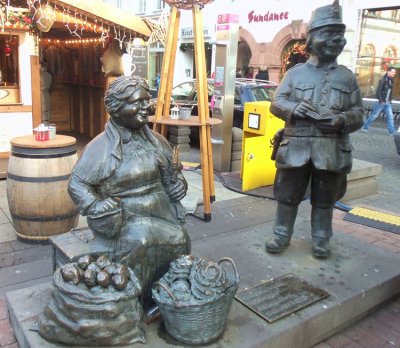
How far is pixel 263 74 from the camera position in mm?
16234

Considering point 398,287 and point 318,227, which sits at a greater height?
point 318,227

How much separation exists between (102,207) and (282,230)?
185cm

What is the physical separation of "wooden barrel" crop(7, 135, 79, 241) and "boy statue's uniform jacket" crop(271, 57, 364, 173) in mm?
2089

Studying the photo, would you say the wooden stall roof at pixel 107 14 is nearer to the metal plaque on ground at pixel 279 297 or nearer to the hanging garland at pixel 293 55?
the metal plaque on ground at pixel 279 297

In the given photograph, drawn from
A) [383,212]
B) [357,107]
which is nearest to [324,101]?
[357,107]

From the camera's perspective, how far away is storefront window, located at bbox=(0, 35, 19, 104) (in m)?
6.61

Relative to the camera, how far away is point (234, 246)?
375 centimetres

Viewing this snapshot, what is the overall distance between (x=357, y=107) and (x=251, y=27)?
1579 centimetres

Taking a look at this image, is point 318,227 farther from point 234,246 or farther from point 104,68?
point 104,68

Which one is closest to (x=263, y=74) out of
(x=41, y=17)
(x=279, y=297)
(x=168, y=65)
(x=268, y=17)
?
(x=268, y=17)

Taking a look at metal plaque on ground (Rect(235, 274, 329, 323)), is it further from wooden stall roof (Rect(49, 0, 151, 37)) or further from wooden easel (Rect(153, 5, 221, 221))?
wooden stall roof (Rect(49, 0, 151, 37))

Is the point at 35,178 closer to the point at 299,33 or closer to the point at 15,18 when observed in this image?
the point at 15,18

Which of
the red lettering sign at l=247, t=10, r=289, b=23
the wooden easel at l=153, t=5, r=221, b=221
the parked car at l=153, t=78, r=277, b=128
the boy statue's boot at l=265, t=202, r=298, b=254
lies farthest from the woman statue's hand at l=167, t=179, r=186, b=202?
the red lettering sign at l=247, t=10, r=289, b=23

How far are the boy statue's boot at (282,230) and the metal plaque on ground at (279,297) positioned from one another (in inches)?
17.0
